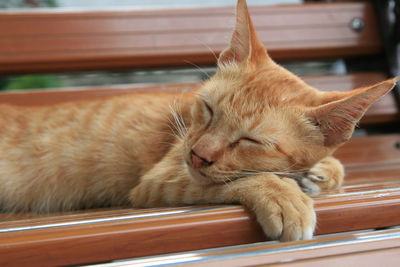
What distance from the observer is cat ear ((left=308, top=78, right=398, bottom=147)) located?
1.19 meters

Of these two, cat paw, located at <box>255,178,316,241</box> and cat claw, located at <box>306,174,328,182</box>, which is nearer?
cat paw, located at <box>255,178,316,241</box>

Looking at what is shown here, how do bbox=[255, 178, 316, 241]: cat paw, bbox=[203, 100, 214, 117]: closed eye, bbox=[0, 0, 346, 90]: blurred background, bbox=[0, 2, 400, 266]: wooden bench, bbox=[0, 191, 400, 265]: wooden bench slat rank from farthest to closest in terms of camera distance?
bbox=[0, 0, 346, 90]: blurred background, bbox=[0, 2, 400, 266]: wooden bench, bbox=[203, 100, 214, 117]: closed eye, bbox=[255, 178, 316, 241]: cat paw, bbox=[0, 191, 400, 265]: wooden bench slat

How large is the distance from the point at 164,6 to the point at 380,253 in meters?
2.09

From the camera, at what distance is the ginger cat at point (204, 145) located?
1249mm

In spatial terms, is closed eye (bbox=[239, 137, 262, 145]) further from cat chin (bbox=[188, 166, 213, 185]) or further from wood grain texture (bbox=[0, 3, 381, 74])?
wood grain texture (bbox=[0, 3, 381, 74])

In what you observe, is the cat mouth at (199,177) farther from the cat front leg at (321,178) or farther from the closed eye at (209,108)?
the cat front leg at (321,178)

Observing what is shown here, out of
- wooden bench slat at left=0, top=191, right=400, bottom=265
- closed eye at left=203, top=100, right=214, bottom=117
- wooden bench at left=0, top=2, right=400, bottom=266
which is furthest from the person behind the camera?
wooden bench at left=0, top=2, right=400, bottom=266

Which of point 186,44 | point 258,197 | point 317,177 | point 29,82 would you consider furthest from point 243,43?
point 29,82

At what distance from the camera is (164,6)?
8.86ft

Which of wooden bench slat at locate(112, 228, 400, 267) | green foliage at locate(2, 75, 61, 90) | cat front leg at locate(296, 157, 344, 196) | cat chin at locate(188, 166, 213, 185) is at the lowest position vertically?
cat front leg at locate(296, 157, 344, 196)

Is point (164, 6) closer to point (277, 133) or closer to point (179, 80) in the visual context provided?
point (179, 80)

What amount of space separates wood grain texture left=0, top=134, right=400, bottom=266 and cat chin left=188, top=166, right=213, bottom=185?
4.4 inches

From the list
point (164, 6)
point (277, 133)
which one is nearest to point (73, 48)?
point (164, 6)

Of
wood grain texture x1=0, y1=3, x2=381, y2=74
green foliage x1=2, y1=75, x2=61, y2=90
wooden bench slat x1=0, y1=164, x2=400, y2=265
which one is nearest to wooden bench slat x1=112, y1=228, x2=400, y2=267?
wooden bench slat x1=0, y1=164, x2=400, y2=265
